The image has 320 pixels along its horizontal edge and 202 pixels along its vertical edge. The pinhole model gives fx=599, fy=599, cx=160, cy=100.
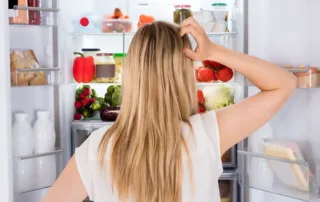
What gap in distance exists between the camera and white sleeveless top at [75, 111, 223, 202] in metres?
1.55

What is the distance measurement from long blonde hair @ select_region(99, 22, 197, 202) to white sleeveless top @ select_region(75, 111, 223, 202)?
21mm

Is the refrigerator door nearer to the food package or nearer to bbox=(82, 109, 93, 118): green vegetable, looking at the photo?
bbox=(82, 109, 93, 118): green vegetable

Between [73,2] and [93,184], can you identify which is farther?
[73,2]

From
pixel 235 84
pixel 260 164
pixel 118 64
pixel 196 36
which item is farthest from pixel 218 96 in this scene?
pixel 196 36

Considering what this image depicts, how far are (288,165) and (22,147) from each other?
1.48 metres

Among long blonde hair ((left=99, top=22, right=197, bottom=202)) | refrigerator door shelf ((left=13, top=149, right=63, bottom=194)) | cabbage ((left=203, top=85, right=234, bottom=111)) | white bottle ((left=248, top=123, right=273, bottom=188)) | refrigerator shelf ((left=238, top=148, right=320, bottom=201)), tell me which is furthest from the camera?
cabbage ((left=203, top=85, right=234, bottom=111))

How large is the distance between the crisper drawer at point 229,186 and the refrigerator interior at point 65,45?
0.05 feet

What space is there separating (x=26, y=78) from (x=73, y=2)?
3.09 feet

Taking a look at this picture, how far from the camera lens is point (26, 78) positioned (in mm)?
3367

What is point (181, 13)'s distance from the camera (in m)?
4.01

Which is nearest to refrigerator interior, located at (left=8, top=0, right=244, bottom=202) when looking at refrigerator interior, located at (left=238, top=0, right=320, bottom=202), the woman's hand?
refrigerator interior, located at (left=238, top=0, right=320, bottom=202)

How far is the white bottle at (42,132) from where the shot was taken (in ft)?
11.6

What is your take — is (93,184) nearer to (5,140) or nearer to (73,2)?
(5,140)

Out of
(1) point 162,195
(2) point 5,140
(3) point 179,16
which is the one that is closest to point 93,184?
(1) point 162,195
